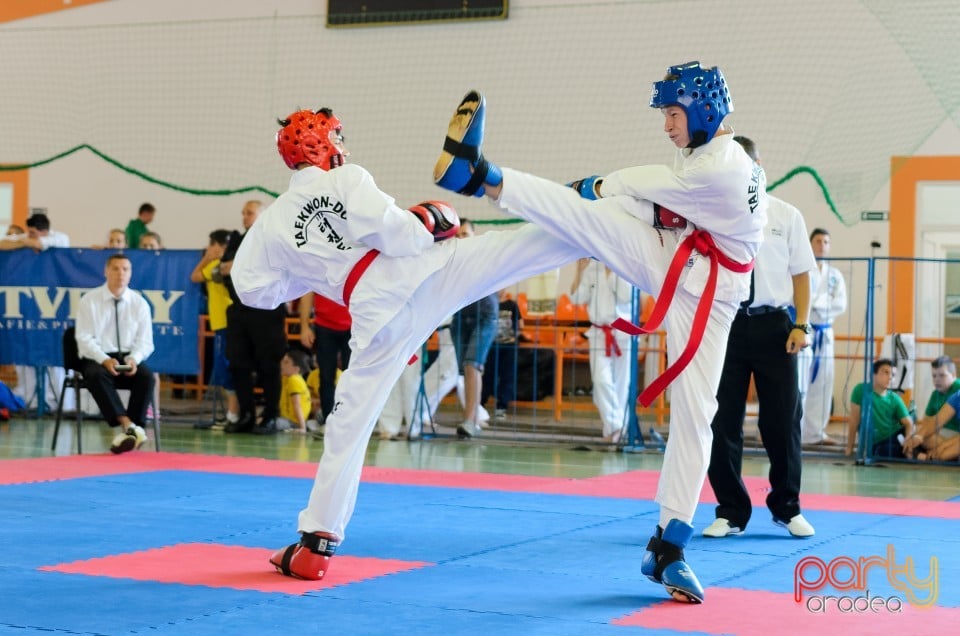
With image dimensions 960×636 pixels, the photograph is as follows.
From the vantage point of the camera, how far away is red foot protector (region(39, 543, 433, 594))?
407 centimetres

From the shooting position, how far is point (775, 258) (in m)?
5.30

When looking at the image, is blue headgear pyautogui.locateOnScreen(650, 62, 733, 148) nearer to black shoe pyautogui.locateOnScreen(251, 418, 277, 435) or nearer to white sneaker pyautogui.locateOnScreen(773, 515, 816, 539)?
white sneaker pyautogui.locateOnScreen(773, 515, 816, 539)

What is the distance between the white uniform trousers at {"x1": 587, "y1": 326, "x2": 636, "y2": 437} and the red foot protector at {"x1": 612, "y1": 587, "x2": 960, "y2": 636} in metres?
5.76

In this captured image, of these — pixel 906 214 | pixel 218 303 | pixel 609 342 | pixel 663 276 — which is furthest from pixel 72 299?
pixel 906 214

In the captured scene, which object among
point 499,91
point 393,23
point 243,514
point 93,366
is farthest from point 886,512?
point 393,23

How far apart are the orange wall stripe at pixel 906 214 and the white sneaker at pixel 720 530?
7738 mm

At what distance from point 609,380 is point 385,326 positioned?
19.0 feet

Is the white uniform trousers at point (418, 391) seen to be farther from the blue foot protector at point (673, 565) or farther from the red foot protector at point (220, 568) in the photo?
the blue foot protector at point (673, 565)

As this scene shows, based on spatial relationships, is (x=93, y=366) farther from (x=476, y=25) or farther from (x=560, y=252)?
(x=476, y=25)

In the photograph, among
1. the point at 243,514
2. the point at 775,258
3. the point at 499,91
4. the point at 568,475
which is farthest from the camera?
the point at 499,91

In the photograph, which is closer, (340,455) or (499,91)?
(340,455)

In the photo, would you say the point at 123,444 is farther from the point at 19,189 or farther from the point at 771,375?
the point at 19,189

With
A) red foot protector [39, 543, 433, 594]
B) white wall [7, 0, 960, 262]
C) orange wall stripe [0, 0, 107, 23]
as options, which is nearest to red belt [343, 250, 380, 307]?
red foot protector [39, 543, 433, 594]

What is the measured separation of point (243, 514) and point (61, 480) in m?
1.69
